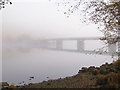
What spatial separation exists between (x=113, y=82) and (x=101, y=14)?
5272 millimetres

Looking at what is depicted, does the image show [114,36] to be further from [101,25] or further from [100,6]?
[100,6]

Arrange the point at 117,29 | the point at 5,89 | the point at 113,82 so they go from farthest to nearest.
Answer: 1. the point at 117,29
2. the point at 5,89
3. the point at 113,82

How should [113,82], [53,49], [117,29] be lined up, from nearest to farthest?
[113,82], [117,29], [53,49]

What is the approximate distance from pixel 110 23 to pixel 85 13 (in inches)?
74.8

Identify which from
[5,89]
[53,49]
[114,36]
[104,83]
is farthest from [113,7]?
[53,49]

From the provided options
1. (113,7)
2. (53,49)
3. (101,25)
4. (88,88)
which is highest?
(113,7)

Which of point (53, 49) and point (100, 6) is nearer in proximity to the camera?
point (100, 6)

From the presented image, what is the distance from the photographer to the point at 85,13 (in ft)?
49.6

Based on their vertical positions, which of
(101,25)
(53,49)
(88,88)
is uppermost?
(101,25)

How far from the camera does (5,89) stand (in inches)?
525

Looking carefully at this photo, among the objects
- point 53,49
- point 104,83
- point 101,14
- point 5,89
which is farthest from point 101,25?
point 53,49

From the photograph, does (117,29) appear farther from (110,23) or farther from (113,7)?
(113,7)

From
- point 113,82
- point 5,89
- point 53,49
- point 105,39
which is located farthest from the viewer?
point 53,49

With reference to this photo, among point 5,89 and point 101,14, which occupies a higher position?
point 101,14
